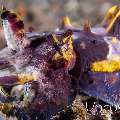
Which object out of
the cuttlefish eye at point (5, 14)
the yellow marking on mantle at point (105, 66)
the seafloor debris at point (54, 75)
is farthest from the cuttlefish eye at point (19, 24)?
the yellow marking on mantle at point (105, 66)

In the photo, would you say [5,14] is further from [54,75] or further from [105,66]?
[105,66]

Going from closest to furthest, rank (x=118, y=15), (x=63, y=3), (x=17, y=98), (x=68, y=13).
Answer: (x=17, y=98) < (x=118, y=15) < (x=68, y=13) < (x=63, y=3)

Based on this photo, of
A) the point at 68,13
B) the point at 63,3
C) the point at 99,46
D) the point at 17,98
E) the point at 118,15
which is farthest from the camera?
the point at 63,3

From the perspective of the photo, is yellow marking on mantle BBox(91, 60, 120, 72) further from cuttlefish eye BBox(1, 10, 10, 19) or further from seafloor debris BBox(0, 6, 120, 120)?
cuttlefish eye BBox(1, 10, 10, 19)

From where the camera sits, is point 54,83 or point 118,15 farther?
point 118,15

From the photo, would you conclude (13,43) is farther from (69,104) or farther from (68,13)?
(68,13)

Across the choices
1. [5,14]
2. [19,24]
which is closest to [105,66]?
[19,24]

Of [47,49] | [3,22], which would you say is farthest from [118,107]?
[3,22]

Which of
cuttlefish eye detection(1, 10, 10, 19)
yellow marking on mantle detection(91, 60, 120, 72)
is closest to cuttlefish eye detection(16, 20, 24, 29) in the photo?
cuttlefish eye detection(1, 10, 10, 19)
